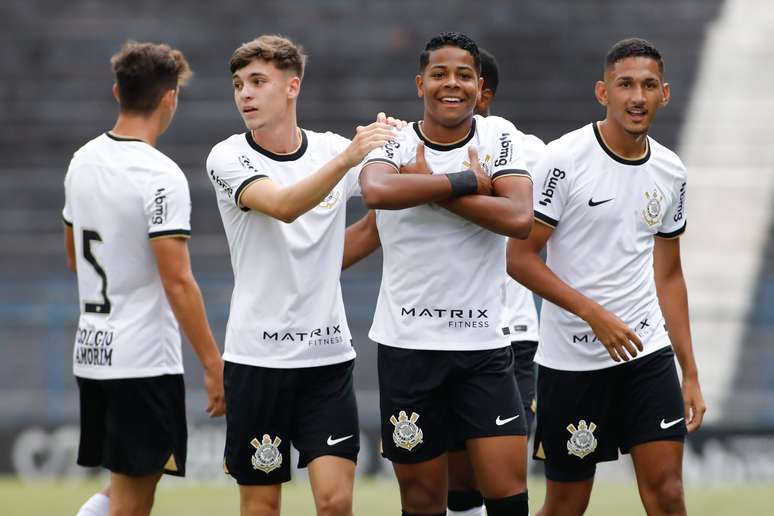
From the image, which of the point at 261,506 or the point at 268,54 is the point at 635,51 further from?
the point at 261,506

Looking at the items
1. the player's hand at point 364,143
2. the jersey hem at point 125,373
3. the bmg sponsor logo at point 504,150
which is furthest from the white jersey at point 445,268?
the jersey hem at point 125,373

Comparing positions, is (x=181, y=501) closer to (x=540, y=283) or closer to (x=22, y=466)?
(x=22, y=466)

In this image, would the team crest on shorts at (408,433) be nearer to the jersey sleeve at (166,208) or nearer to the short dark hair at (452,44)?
the jersey sleeve at (166,208)

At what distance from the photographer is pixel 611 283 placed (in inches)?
206

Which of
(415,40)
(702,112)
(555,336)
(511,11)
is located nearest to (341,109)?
(415,40)

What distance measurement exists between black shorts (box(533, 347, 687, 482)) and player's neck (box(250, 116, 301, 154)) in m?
1.42

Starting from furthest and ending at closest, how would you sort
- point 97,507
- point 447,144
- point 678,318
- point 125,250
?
point 678,318
point 97,507
point 125,250
point 447,144

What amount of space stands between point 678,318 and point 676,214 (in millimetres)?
442

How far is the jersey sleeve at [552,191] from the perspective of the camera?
5254 mm

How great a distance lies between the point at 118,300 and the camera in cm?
522

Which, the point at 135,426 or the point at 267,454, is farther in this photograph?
the point at 135,426

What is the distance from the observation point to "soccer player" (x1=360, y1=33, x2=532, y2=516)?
4906mm

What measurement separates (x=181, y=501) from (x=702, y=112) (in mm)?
10100

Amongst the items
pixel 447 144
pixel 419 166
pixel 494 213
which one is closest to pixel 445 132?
pixel 447 144
